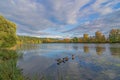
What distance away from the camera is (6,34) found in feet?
107

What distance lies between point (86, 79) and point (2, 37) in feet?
86.2

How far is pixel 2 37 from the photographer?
3141 cm

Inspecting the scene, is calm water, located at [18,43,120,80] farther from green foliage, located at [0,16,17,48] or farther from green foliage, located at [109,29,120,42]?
green foliage, located at [109,29,120,42]

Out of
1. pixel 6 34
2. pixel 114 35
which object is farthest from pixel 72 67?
pixel 114 35

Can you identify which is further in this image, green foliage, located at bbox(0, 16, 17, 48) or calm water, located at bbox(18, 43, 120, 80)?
green foliage, located at bbox(0, 16, 17, 48)

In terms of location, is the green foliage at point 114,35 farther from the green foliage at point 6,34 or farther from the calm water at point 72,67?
the green foliage at point 6,34

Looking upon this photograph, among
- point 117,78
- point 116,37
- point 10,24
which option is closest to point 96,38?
point 116,37

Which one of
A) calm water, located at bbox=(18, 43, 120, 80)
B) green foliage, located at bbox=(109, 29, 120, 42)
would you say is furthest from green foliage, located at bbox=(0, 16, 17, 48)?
green foliage, located at bbox=(109, 29, 120, 42)

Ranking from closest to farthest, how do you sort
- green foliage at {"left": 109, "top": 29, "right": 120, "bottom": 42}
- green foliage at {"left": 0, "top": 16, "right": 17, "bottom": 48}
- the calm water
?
the calm water, green foliage at {"left": 0, "top": 16, "right": 17, "bottom": 48}, green foliage at {"left": 109, "top": 29, "right": 120, "bottom": 42}

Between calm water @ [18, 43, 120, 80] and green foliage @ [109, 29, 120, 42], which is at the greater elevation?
green foliage @ [109, 29, 120, 42]

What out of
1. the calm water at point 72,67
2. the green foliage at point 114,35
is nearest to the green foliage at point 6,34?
the calm water at point 72,67

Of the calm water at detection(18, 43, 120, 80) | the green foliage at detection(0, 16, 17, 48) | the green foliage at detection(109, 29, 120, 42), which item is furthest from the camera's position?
the green foliage at detection(109, 29, 120, 42)

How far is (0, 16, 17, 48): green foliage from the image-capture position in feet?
103

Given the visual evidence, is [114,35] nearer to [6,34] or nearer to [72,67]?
[6,34]
